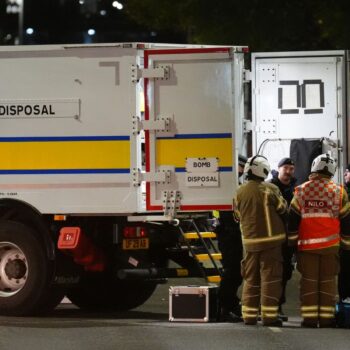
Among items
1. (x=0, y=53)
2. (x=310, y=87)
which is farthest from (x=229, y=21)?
(x=0, y=53)

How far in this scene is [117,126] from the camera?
1404 centimetres

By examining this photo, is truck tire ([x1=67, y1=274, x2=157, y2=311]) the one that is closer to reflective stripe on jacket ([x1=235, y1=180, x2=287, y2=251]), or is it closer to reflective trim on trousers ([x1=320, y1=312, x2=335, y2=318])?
reflective stripe on jacket ([x1=235, y1=180, x2=287, y2=251])

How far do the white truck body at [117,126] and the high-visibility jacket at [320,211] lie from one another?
0.91 metres

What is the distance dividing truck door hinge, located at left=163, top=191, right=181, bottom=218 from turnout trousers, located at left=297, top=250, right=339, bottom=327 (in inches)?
58.3

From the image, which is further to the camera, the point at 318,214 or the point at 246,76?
the point at 246,76

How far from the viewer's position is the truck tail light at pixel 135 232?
46.7 ft

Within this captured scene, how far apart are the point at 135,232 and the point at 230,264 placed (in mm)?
1112

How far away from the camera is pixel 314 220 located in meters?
13.5

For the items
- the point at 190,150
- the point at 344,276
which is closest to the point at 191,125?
the point at 190,150

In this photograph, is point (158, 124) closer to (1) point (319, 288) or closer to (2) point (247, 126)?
(2) point (247, 126)

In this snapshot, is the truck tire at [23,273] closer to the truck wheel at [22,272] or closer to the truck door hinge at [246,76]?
the truck wheel at [22,272]

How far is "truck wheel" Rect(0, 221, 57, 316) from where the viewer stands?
1425 centimetres

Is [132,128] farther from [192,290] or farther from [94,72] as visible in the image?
[192,290]

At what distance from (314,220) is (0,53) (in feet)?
12.7
